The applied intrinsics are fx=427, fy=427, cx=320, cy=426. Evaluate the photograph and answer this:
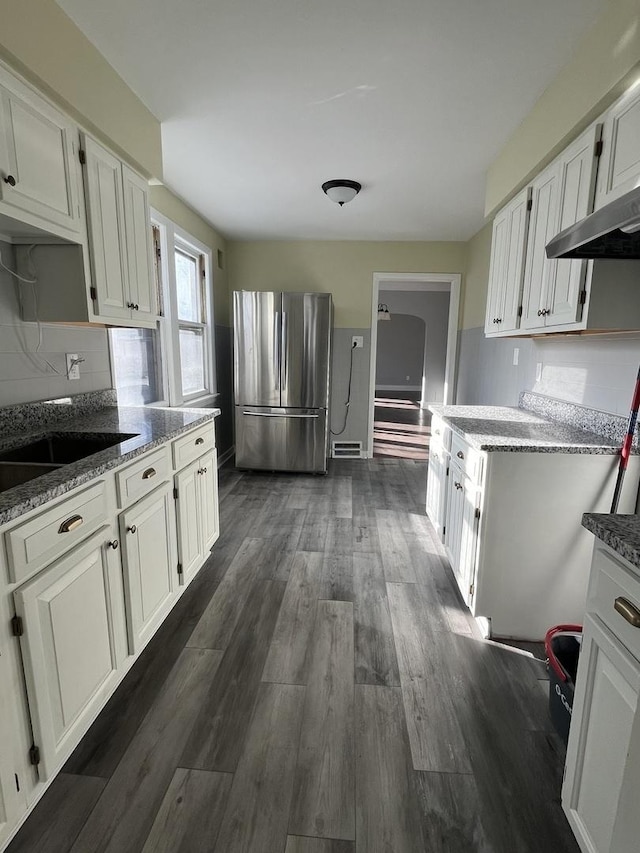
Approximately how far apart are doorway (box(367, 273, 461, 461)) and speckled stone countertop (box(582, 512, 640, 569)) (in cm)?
387

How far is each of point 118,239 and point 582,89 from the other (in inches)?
81.6

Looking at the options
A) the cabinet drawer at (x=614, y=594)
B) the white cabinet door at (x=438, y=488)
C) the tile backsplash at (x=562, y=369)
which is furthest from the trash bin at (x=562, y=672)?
the white cabinet door at (x=438, y=488)

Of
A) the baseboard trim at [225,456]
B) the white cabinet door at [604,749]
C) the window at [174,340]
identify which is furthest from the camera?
the baseboard trim at [225,456]

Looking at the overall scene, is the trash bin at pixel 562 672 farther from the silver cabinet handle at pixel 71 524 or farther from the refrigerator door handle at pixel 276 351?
the refrigerator door handle at pixel 276 351

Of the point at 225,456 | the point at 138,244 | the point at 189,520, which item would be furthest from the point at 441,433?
the point at 225,456

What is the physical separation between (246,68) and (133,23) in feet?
1.52

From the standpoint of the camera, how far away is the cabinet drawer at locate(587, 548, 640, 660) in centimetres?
86

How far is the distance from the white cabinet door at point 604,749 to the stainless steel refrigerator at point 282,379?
3.33 metres

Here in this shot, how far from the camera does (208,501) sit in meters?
2.46

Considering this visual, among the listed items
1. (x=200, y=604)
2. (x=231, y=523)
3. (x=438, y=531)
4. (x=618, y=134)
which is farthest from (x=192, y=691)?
(x=618, y=134)

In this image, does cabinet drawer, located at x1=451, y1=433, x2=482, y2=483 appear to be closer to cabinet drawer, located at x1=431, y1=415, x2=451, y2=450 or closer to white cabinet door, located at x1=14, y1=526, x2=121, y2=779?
cabinet drawer, located at x1=431, y1=415, x2=451, y2=450

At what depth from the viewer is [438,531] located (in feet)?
9.24

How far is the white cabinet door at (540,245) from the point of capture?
194 cm

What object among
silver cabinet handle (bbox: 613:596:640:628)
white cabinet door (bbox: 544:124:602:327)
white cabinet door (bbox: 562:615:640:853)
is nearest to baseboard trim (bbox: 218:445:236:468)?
white cabinet door (bbox: 544:124:602:327)
